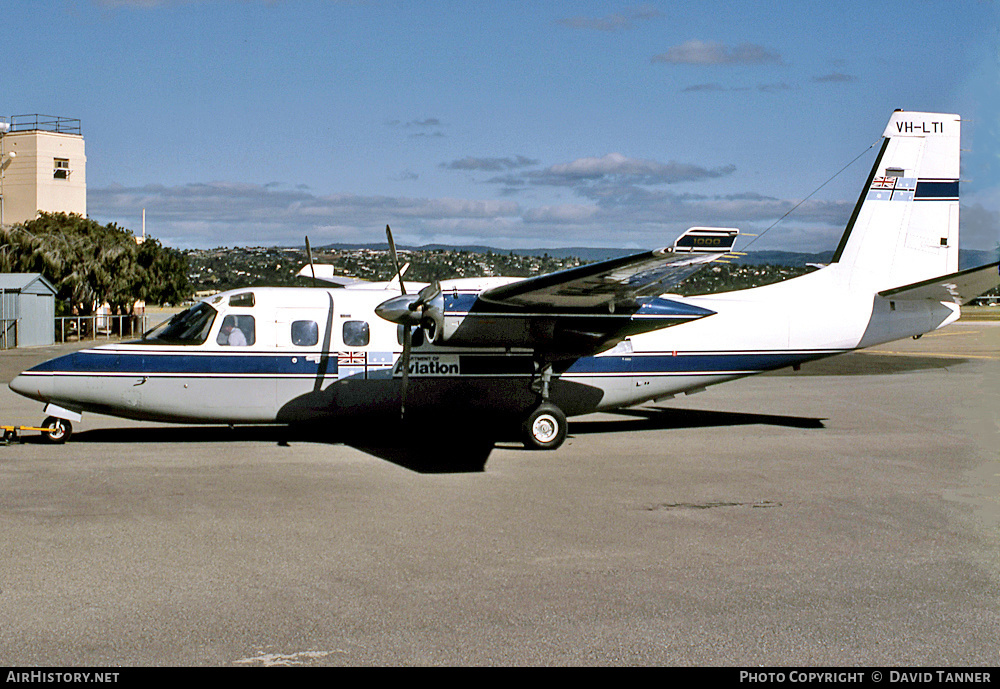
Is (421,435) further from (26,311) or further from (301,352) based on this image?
(26,311)

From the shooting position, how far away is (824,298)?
Answer: 49.9 feet

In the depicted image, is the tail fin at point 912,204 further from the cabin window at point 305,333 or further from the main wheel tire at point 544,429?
the cabin window at point 305,333

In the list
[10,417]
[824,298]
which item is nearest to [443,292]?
[824,298]

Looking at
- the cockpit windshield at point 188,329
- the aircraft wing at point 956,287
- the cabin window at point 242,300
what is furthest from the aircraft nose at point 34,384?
the aircraft wing at point 956,287

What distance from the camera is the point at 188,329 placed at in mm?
13688

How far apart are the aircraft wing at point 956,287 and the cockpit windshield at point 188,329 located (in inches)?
442

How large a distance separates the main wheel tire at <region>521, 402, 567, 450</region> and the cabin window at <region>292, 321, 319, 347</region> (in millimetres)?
3557

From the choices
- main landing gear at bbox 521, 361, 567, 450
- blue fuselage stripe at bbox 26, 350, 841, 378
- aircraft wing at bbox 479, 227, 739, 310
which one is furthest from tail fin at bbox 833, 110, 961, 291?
main landing gear at bbox 521, 361, 567, 450

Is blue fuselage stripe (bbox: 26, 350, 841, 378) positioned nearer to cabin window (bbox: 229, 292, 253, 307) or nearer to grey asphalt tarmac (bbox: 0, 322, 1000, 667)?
cabin window (bbox: 229, 292, 253, 307)

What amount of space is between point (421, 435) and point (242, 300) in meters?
3.64

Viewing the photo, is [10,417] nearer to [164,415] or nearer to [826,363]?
[164,415]

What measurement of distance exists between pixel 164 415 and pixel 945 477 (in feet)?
36.4

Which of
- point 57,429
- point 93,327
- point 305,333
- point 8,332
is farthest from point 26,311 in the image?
point 305,333

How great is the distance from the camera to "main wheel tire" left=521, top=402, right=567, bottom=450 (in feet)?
44.5
